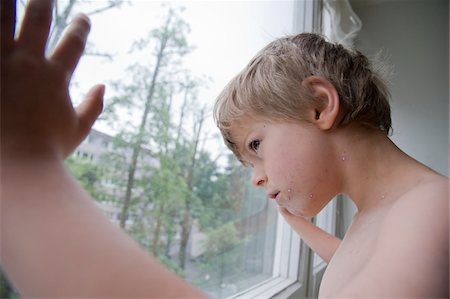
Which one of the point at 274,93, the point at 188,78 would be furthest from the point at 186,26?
the point at 274,93

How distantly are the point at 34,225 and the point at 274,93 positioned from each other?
0.42m

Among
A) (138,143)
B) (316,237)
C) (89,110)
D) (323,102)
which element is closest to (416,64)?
(316,237)

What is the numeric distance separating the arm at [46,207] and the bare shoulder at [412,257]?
0.20m

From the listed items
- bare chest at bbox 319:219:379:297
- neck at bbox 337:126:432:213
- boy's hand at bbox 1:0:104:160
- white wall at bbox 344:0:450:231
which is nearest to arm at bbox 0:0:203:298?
boy's hand at bbox 1:0:104:160

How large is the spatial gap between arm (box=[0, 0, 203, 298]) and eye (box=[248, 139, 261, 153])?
0.36 metres

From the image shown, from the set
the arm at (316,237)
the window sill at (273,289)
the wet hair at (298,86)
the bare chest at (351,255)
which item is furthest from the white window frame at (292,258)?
the wet hair at (298,86)

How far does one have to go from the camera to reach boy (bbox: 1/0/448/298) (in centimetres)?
23

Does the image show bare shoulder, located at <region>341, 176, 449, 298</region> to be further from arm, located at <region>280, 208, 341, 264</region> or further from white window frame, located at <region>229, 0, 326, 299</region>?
white window frame, located at <region>229, 0, 326, 299</region>

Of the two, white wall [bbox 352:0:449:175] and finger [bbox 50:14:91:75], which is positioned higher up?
white wall [bbox 352:0:449:175]

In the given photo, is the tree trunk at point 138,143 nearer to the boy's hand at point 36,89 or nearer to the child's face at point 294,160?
the child's face at point 294,160

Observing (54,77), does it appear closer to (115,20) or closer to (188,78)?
(115,20)

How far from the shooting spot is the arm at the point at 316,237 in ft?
2.50

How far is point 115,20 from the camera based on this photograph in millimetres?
623

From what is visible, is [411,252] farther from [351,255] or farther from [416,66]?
[416,66]
